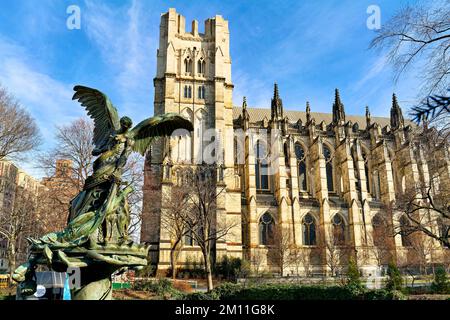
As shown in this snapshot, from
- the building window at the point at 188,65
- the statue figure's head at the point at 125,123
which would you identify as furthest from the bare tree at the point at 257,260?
the statue figure's head at the point at 125,123

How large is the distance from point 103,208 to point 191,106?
3287 cm

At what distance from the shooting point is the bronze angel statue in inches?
277

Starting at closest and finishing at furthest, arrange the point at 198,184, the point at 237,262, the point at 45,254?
the point at 45,254
the point at 198,184
the point at 237,262

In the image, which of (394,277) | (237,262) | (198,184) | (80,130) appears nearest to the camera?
(394,277)

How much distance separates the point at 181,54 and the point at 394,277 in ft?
103

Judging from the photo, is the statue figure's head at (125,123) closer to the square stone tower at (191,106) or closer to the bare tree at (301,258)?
the square stone tower at (191,106)

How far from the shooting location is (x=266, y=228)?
129 ft

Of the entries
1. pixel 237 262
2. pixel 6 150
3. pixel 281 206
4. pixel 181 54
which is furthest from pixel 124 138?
pixel 181 54

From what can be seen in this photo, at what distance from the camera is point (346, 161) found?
43.7 meters

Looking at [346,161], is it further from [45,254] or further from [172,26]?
[45,254]

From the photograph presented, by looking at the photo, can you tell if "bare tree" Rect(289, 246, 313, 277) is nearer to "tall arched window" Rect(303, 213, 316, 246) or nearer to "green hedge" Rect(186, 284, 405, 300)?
"tall arched window" Rect(303, 213, 316, 246)

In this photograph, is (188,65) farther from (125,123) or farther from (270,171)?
(125,123)

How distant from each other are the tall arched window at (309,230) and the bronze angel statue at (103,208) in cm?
3397

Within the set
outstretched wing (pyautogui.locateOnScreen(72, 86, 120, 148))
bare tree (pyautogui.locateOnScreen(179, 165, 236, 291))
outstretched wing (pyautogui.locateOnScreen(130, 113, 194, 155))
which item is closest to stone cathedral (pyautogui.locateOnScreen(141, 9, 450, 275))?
bare tree (pyautogui.locateOnScreen(179, 165, 236, 291))
